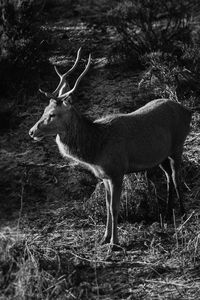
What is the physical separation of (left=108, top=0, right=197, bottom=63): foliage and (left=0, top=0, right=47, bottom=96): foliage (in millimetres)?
1415

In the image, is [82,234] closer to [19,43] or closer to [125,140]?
[125,140]

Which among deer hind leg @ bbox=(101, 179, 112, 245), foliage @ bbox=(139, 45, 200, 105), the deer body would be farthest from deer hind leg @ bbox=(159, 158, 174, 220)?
foliage @ bbox=(139, 45, 200, 105)

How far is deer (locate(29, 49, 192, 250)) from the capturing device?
740 centimetres

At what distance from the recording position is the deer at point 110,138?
7.40m

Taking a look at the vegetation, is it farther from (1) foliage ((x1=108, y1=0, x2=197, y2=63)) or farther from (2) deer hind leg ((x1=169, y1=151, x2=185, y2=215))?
(2) deer hind leg ((x1=169, y1=151, x2=185, y2=215))

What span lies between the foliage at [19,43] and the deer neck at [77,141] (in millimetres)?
3963

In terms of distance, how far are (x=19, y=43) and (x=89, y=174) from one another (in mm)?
3423

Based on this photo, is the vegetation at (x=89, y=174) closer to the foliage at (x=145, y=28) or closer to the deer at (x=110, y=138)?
the foliage at (x=145, y=28)

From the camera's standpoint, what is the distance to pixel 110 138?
24.9ft

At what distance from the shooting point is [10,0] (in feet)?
40.0

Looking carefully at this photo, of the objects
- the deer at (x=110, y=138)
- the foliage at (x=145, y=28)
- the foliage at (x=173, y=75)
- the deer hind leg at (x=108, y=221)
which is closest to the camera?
the deer at (x=110, y=138)

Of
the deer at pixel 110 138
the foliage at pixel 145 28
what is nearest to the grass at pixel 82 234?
the deer at pixel 110 138

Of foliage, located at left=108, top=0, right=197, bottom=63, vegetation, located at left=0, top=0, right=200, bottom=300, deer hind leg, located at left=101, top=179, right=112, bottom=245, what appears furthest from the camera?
foliage, located at left=108, top=0, right=197, bottom=63

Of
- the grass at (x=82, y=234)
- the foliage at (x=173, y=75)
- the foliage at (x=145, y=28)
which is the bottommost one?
the grass at (x=82, y=234)
